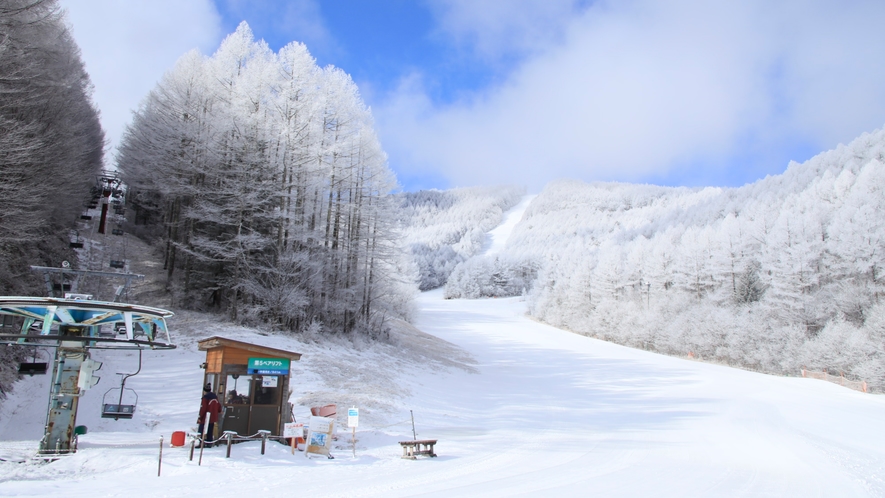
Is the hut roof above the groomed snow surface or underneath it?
above

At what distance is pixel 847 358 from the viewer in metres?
33.4

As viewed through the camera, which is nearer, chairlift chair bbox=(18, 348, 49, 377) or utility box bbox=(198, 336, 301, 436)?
chairlift chair bbox=(18, 348, 49, 377)

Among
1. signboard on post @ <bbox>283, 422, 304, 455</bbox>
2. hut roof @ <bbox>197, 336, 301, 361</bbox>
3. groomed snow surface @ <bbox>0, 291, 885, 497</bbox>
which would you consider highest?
hut roof @ <bbox>197, 336, 301, 361</bbox>

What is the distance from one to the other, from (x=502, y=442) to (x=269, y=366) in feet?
22.3

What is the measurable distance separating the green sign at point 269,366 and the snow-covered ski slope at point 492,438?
1776 mm

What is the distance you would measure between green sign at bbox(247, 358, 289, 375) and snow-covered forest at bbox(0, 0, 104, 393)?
20.2ft

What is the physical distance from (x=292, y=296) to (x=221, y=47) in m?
13.8

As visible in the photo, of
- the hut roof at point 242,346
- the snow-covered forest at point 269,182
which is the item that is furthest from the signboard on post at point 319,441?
the snow-covered forest at point 269,182

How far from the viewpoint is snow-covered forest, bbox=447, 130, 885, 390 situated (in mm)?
37250

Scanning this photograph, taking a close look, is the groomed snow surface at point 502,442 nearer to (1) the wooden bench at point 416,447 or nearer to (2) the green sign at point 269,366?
(1) the wooden bench at point 416,447

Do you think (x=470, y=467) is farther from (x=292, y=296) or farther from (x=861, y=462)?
(x=292, y=296)

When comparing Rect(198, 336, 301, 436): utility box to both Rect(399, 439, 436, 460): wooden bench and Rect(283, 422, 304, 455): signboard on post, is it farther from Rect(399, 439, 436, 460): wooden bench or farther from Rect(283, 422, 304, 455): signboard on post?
Rect(399, 439, 436, 460): wooden bench

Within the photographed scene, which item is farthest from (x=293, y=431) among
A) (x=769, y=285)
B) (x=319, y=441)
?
(x=769, y=285)

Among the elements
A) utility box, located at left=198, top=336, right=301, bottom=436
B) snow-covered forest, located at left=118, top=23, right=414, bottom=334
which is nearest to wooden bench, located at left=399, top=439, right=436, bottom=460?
utility box, located at left=198, top=336, right=301, bottom=436
